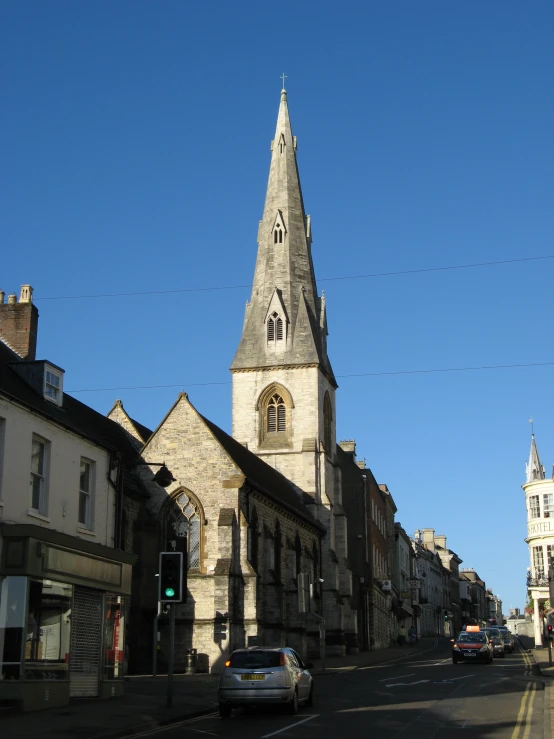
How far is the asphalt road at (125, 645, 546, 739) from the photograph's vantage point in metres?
14.2

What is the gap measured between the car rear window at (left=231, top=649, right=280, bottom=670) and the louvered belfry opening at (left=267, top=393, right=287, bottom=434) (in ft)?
121

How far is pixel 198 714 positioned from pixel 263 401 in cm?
3766

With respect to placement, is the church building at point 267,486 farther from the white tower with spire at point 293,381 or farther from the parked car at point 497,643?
the parked car at point 497,643

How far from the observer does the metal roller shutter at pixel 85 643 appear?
19.6 meters

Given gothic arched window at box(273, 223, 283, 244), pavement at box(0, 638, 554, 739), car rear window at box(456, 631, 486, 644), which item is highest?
gothic arched window at box(273, 223, 283, 244)

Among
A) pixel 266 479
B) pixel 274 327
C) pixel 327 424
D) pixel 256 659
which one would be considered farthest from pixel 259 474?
pixel 256 659

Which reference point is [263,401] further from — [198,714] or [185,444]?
Answer: [198,714]

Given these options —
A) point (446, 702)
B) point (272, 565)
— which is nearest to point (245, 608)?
point (272, 565)

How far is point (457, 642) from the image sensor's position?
39.1 meters

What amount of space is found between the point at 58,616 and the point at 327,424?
127ft

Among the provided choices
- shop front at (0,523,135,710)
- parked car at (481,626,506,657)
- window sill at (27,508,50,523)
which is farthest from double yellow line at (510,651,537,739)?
parked car at (481,626,506,657)

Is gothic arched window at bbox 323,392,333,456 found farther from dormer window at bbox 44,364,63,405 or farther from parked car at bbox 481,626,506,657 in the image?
dormer window at bbox 44,364,63,405

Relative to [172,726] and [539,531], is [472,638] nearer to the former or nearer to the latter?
[539,531]

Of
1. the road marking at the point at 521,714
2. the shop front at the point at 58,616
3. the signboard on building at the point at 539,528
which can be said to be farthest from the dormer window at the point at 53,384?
the signboard on building at the point at 539,528
